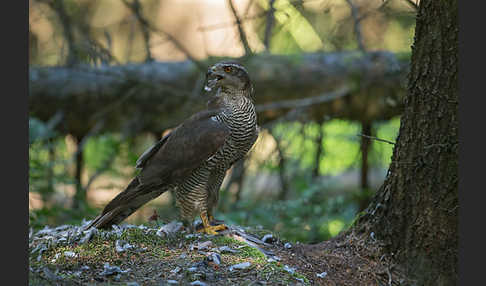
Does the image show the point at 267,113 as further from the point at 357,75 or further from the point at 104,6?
the point at 104,6

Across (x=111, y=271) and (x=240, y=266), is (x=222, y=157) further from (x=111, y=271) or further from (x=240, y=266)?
(x=111, y=271)

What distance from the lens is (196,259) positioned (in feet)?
11.9

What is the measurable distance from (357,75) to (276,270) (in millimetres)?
4932

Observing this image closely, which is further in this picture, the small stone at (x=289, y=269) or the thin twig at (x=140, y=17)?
the thin twig at (x=140, y=17)

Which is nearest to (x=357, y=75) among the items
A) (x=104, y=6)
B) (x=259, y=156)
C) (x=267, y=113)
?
(x=267, y=113)

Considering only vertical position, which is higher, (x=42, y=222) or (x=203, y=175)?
(x=203, y=175)

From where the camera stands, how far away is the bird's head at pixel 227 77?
4.43m

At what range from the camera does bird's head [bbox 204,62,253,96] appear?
4430 millimetres

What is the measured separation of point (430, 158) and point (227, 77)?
1.96 m

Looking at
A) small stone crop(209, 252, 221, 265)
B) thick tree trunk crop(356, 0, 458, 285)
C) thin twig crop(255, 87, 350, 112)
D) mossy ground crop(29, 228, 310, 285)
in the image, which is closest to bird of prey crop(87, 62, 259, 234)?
mossy ground crop(29, 228, 310, 285)

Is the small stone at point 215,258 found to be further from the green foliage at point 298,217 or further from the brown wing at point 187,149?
the green foliage at point 298,217

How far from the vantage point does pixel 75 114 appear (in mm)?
7809

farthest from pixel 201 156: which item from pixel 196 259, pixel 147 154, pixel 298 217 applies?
pixel 298 217

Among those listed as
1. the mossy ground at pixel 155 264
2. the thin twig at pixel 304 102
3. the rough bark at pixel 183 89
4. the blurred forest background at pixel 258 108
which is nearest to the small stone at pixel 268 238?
the mossy ground at pixel 155 264
